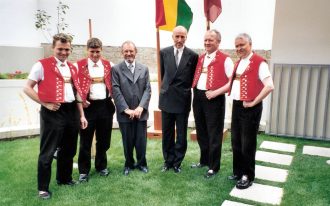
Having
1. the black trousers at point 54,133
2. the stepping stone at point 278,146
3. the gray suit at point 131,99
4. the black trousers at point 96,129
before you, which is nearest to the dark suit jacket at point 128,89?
the gray suit at point 131,99

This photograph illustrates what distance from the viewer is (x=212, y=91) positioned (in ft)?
11.2

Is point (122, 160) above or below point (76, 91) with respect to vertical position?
below

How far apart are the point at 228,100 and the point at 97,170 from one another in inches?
132

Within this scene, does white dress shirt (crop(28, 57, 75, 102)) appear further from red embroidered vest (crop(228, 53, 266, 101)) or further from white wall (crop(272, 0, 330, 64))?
white wall (crop(272, 0, 330, 64))

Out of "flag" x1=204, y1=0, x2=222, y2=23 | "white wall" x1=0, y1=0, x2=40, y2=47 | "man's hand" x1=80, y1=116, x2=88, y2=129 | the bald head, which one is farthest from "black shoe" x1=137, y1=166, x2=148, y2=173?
"white wall" x1=0, y1=0, x2=40, y2=47

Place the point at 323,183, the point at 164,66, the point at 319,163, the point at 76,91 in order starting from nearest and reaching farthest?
the point at 76,91
the point at 323,183
the point at 164,66
the point at 319,163

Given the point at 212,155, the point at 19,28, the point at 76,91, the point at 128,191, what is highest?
the point at 19,28

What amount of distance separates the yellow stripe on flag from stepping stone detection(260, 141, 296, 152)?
83.4 inches

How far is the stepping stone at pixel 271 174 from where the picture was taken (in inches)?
140

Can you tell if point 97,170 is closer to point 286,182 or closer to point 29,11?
point 286,182

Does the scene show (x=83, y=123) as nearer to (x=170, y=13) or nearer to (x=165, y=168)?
(x=165, y=168)

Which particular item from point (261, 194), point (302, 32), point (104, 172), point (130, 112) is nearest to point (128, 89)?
point (130, 112)

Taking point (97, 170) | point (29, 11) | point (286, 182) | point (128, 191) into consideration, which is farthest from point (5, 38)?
point (286, 182)

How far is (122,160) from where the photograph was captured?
4184mm
